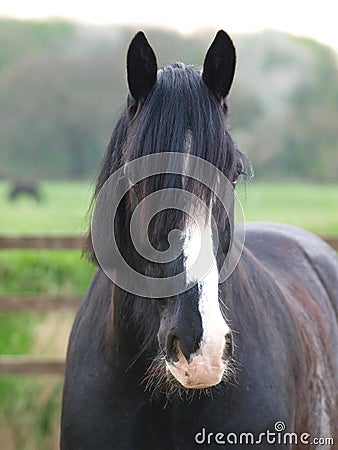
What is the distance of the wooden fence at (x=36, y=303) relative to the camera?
630 cm

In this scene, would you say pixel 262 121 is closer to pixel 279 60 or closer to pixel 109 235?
pixel 279 60

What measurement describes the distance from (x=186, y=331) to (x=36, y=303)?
4500 mm

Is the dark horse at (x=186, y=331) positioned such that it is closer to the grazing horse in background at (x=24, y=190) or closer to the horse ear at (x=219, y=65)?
the horse ear at (x=219, y=65)

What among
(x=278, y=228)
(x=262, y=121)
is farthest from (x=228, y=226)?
(x=262, y=121)

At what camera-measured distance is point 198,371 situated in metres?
2.12

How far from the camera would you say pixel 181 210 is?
2.31 m

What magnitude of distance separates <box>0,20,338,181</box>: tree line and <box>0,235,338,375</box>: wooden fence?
8550 millimetres

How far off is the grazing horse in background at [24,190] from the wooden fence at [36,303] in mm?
9850

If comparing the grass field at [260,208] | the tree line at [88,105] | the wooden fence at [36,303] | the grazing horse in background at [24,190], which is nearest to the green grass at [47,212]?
the grass field at [260,208]

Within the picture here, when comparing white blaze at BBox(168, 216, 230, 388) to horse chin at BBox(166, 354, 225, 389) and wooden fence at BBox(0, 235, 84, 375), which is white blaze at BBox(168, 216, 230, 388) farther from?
wooden fence at BBox(0, 235, 84, 375)

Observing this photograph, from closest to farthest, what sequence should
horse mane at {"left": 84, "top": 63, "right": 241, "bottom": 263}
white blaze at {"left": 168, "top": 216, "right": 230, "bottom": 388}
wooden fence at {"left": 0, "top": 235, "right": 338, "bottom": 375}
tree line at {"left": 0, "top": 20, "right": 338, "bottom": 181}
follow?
white blaze at {"left": 168, "top": 216, "right": 230, "bottom": 388}, horse mane at {"left": 84, "top": 63, "right": 241, "bottom": 263}, wooden fence at {"left": 0, "top": 235, "right": 338, "bottom": 375}, tree line at {"left": 0, "top": 20, "right": 338, "bottom": 181}

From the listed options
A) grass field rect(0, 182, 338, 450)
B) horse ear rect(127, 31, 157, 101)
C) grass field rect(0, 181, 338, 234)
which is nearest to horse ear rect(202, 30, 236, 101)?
horse ear rect(127, 31, 157, 101)

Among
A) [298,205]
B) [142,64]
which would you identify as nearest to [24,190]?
[298,205]

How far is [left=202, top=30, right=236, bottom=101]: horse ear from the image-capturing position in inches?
103
